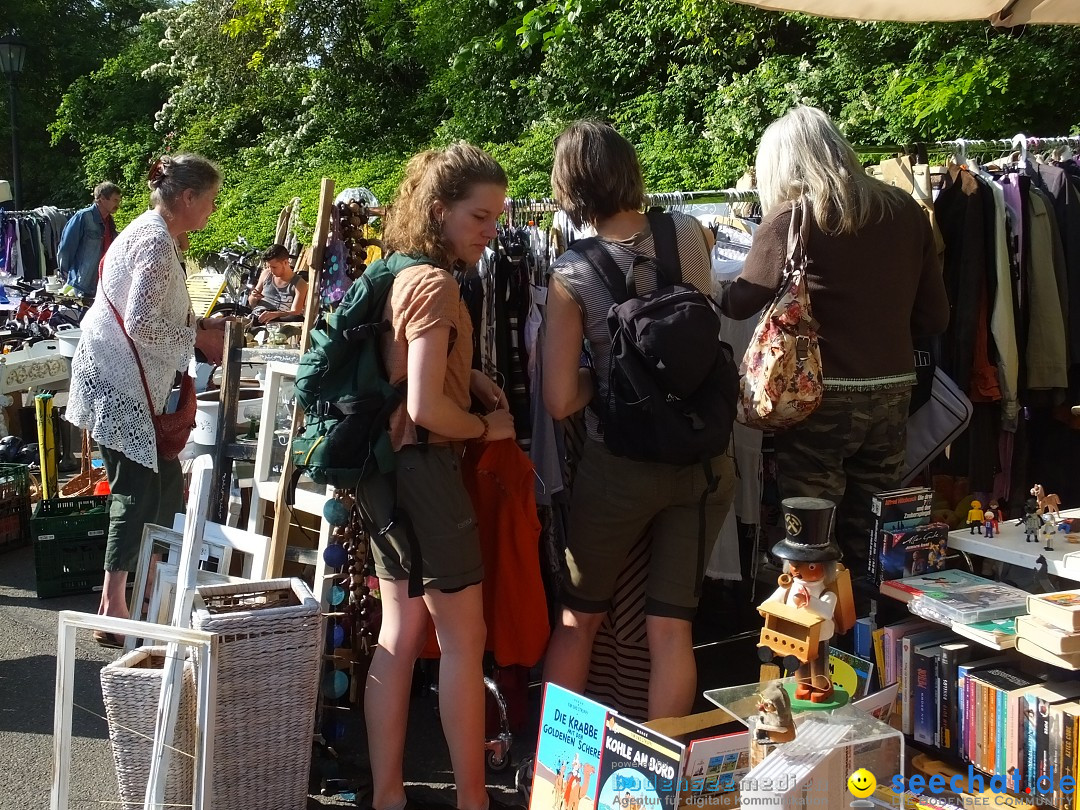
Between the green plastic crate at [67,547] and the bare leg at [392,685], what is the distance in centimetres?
280

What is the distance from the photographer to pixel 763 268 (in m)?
3.13

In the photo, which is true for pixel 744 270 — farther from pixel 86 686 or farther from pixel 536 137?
pixel 536 137

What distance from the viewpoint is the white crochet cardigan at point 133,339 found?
385cm

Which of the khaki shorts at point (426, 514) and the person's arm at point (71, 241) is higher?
the person's arm at point (71, 241)

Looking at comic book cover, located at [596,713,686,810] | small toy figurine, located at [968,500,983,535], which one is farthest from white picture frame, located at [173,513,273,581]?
small toy figurine, located at [968,500,983,535]

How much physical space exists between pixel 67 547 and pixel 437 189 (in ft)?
11.1

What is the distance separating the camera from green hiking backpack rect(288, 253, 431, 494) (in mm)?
2645

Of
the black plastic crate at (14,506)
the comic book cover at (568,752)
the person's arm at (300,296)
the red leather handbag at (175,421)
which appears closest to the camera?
the comic book cover at (568,752)

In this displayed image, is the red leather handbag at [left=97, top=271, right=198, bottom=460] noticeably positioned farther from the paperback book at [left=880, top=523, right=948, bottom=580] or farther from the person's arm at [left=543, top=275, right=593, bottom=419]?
the paperback book at [left=880, top=523, right=948, bottom=580]

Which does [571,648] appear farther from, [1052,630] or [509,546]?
[1052,630]

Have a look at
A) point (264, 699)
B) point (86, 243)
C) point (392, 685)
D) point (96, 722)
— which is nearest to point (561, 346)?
point (392, 685)

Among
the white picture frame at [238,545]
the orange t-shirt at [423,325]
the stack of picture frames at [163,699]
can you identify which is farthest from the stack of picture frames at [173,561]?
the orange t-shirt at [423,325]

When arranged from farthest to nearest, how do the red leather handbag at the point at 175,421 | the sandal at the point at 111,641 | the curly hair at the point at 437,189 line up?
the sandal at the point at 111,641, the red leather handbag at the point at 175,421, the curly hair at the point at 437,189

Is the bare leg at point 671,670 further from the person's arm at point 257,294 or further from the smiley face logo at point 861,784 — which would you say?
the person's arm at point 257,294
